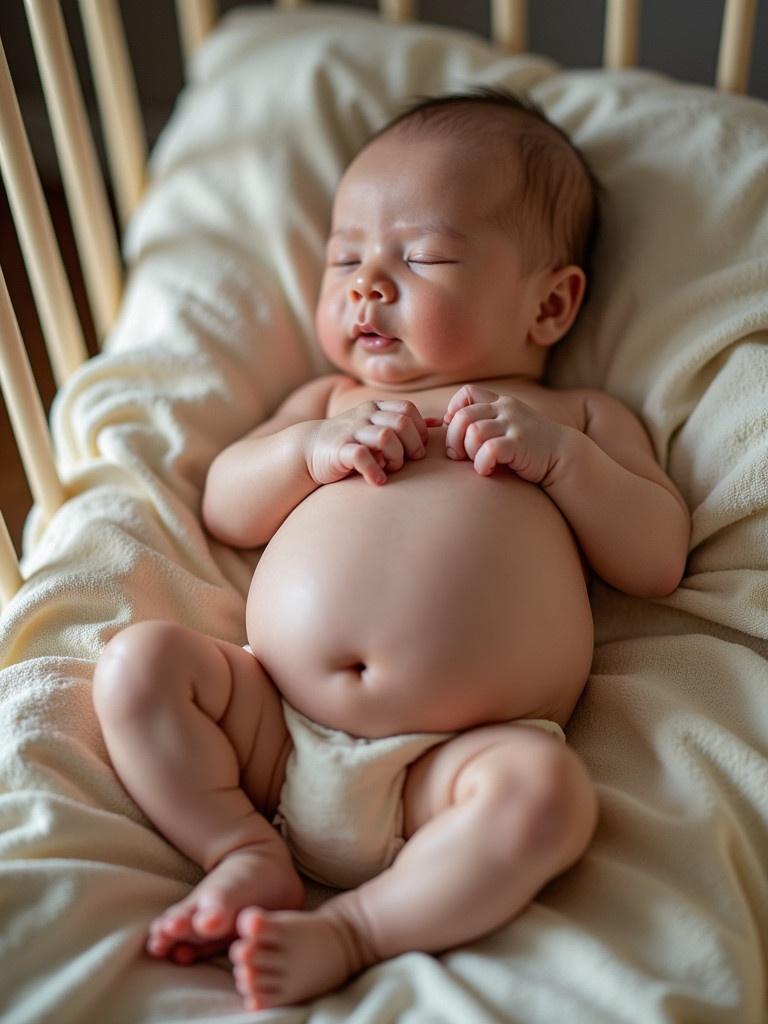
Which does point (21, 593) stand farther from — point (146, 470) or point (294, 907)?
point (294, 907)

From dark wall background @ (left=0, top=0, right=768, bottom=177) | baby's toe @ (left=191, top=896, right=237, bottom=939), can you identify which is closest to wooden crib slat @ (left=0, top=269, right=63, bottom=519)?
baby's toe @ (left=191, top=896, right=237, bottom=939)

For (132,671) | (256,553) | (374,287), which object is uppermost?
(374,287)

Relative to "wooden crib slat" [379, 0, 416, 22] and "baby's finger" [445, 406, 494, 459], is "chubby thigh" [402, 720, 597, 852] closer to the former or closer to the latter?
"baby's finger" [445, 406, 494, 459]

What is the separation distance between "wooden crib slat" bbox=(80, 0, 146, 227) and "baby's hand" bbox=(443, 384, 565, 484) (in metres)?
0.66

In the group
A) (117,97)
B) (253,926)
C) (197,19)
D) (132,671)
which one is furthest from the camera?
(197,19)

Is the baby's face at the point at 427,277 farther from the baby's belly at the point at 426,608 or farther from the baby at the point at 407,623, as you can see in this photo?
the baby's belly at the point at 426,608

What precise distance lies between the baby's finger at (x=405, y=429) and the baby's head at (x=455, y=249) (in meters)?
0.10

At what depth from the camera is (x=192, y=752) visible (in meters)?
0.83

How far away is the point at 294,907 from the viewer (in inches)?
32.0

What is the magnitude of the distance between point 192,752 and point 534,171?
2.08 feet

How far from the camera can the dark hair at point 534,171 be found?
107cm

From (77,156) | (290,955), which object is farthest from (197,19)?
(290,955)

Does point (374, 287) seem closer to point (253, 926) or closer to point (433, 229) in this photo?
point (433, 229)

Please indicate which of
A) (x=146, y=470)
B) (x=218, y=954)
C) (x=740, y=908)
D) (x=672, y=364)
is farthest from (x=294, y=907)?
(x=672, y=364)
